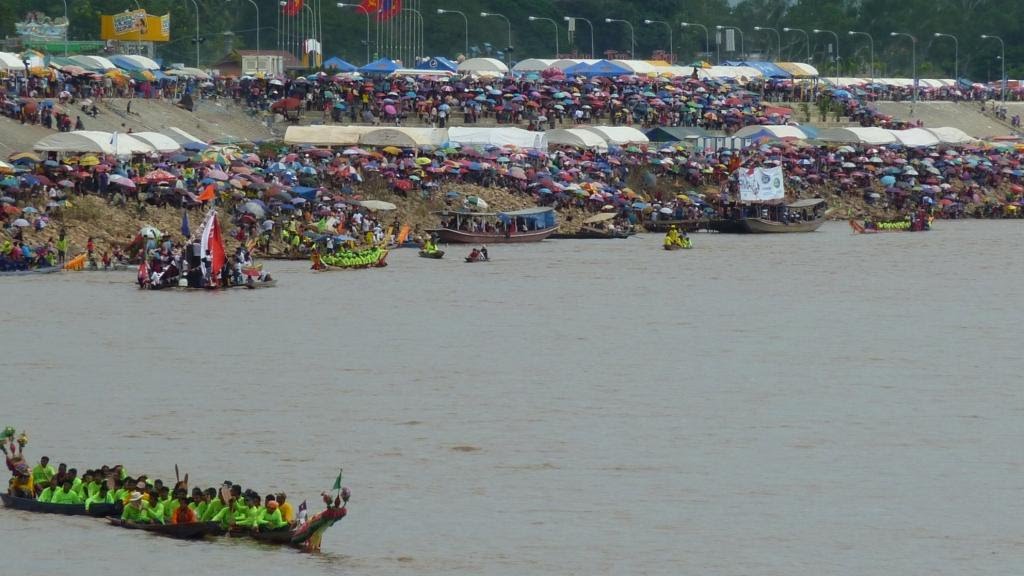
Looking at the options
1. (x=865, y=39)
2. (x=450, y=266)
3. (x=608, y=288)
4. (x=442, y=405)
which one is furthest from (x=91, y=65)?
(x=865, y=39)

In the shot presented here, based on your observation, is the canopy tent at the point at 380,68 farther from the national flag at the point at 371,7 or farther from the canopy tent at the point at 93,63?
the canopy tent at the point at 93,63

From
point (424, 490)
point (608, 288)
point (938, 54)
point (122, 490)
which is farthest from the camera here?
point (938, 54)

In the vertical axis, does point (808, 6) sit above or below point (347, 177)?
above

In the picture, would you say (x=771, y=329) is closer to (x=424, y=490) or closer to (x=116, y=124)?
(x=424, y=490)

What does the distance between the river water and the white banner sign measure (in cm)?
1690

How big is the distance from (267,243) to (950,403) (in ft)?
109

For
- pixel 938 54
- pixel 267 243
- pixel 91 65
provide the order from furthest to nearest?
1. pixel 938 54
2. pixel 91 65
3. pixel 267 243

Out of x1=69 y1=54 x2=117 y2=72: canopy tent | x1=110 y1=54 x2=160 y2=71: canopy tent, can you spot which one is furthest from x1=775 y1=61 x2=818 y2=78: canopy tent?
x1=69 y1=54 x2=117 y2=72: canopy tent

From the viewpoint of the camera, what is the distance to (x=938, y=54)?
163m

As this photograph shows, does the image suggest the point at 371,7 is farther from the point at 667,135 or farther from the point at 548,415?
the point at 548,415

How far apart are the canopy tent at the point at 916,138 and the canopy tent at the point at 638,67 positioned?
1431 cm

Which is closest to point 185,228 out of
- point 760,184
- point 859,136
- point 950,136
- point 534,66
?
point 760,184

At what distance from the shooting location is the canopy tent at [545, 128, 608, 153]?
8694cm

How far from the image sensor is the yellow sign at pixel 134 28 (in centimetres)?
10219
